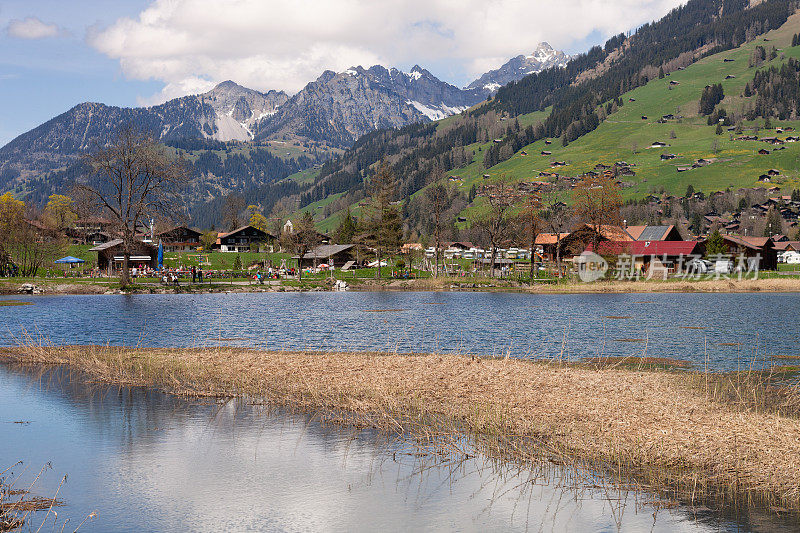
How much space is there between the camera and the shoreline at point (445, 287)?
91375 mm

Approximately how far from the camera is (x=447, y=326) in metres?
50.4

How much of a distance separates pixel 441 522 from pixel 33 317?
52526 mm

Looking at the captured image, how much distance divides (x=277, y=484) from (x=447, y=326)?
3563cm

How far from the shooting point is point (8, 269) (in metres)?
108

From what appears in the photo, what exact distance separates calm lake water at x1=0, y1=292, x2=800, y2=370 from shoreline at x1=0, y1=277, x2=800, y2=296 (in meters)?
16.4

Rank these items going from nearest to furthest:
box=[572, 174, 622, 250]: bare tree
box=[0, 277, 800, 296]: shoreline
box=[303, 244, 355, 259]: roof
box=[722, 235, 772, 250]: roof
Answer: box=[0, 277, 800, 296]: shoreline, box=[572, 174, 622, 250]: bare tree, box=[722, 235, 772, 250]: roof, box=[303, 244, 355, 259]: roof

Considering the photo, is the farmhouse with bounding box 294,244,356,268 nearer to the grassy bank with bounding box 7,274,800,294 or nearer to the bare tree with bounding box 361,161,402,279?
the bare tree with bounding box 361,161,402,279

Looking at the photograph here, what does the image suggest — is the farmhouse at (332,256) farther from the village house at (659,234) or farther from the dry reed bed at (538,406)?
the dry reed bed at (538,406)

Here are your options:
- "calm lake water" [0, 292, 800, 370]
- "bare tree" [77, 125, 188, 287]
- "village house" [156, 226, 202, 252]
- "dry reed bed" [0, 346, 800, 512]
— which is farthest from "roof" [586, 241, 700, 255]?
"village house" [156, 226, 202, 252]

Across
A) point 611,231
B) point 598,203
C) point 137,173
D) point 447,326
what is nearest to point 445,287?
point 598,203

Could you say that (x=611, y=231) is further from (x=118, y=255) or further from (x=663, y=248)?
(x=118, y=255)

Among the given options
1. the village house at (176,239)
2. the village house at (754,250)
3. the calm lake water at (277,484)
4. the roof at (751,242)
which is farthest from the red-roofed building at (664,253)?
the calm lake water at (277,484)

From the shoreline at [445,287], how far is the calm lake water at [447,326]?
1639 cm

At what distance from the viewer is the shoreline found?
91375 mm
